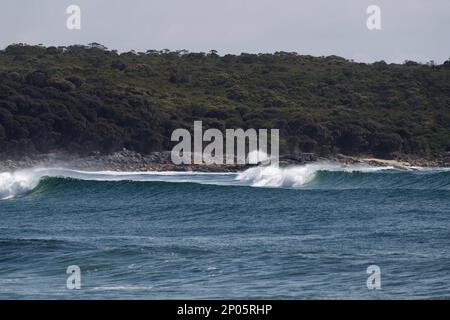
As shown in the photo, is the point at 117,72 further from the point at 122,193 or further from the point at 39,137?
the point at 122,193

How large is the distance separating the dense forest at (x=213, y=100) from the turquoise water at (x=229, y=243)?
4291 cm

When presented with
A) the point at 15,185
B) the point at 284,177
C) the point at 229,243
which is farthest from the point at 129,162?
the point at 229,243

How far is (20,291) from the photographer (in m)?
16.4

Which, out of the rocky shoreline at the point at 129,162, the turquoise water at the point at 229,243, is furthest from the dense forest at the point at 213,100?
the turquoise water at the point at 229,243

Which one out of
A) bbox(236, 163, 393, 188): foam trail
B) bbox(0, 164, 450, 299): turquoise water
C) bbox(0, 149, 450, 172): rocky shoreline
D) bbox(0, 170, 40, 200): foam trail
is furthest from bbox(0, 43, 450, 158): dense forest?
bbox(0, 164, 450, 299): turquoise water

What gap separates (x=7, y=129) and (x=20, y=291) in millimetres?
64583

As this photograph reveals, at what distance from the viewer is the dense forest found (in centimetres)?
8119

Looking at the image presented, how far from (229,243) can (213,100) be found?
78.6 m

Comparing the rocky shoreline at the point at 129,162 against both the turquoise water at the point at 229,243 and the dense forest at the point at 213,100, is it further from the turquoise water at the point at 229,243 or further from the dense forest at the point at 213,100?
the turquoise water at the point at 229,243

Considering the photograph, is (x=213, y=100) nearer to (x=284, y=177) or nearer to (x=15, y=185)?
(x=284, y=177)

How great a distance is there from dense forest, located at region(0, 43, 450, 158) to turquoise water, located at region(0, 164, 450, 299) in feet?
141

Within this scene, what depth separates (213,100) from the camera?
3930 inches

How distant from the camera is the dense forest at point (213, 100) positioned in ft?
266

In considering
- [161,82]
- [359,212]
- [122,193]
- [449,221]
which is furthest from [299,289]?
[161,82]
